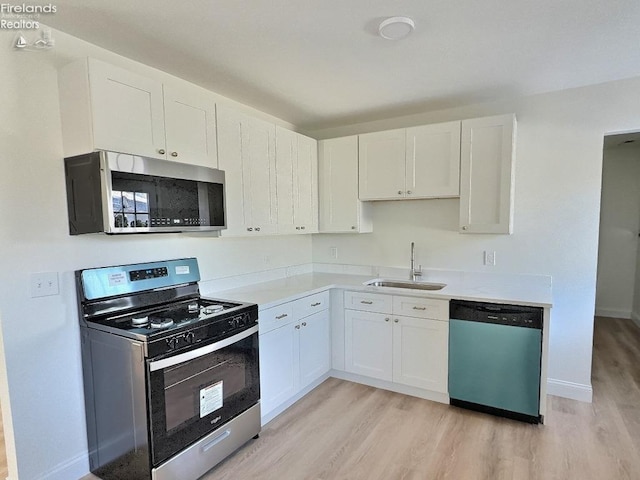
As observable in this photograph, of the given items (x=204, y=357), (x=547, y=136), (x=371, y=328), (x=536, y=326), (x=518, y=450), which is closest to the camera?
(x=204, y=357)

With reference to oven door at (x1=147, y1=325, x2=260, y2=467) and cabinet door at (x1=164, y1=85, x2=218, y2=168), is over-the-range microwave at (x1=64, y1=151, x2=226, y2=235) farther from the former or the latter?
oven door at (x1=147, y1=325, x2=260, y2=467)

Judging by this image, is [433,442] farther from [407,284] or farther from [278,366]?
[407,284]

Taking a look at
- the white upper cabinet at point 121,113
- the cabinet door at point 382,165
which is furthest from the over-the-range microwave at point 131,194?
the cabinet door at point 382,165

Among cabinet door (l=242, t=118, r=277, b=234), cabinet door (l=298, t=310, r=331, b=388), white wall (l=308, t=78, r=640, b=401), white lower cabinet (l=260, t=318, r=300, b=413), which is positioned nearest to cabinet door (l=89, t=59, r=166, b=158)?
cabinet door (l=242, t=118, r=277, b=234)

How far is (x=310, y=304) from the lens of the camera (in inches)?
116

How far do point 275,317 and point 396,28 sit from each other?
1961 mm

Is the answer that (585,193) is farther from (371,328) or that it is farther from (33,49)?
(33,49)

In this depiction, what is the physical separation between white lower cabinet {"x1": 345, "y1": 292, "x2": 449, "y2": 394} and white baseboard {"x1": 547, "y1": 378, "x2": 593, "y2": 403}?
0.98 metres

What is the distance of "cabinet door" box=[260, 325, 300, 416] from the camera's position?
2.47m

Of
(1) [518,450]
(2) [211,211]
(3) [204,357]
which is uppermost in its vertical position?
(2) [211,211]

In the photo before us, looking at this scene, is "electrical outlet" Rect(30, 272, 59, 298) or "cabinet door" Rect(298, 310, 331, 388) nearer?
"electrical outlet" Rect(30, 272, 59, 298)

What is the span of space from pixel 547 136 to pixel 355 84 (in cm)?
162

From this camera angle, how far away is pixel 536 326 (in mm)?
2404

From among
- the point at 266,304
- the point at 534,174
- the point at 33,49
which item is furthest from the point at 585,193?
the point at 33,49
